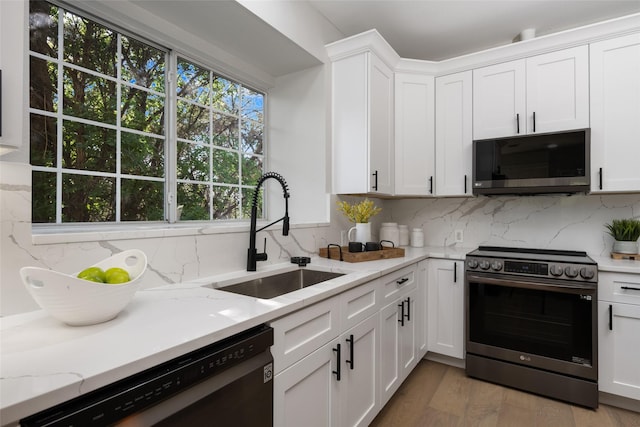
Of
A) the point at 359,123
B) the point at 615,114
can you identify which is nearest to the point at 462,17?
the point at 359,123

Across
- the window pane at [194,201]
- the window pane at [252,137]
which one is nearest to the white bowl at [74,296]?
the window pane at [194,201]

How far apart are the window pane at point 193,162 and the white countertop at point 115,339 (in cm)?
82

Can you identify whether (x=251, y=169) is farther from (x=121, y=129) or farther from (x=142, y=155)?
(x=121, y=129)

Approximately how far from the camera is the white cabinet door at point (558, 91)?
2.27 metres

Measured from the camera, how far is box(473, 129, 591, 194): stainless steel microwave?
219cm

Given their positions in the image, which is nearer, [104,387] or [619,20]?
[104,387]

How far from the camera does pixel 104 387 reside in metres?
0.69

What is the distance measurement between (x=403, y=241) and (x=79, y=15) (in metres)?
2.75

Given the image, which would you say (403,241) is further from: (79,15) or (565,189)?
(79,15)

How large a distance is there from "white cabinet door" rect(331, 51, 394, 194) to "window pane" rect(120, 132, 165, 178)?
1236 millimetres

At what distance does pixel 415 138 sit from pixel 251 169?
141 cm

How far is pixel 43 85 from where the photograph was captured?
1.39 meters

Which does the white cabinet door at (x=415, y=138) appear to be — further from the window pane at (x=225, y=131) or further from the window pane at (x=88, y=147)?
the window pane at (x=88, y=147)

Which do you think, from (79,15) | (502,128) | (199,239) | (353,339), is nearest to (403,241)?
(502,128)
